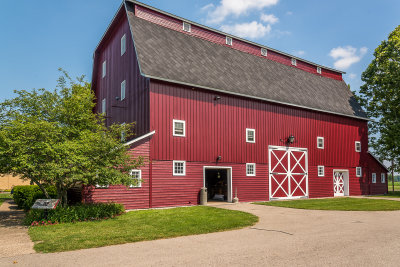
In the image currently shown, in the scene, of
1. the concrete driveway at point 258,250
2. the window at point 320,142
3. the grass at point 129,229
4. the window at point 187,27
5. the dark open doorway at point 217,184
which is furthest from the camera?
the window at point 320,142

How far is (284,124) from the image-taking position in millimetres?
22625

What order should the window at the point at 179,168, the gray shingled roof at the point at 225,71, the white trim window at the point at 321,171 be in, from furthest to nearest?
the white trim window at the point at 321,171 → the gray shingled roof at the point at 225,71 → the window at the point at 179,168

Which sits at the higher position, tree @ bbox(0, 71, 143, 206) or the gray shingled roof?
the gray shingled roof

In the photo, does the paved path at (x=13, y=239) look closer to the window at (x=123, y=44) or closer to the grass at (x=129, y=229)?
the grass at (x=129, y=229)

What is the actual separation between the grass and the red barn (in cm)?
385

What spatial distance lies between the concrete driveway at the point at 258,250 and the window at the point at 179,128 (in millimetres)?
8334

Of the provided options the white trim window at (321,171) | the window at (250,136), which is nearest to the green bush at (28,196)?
the window at (250,136)

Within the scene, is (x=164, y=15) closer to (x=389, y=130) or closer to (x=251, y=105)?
(x=251, y=105)

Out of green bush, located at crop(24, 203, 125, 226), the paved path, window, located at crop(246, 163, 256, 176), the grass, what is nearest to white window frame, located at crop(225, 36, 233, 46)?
window, located at crop(246, 163, 256, 176)

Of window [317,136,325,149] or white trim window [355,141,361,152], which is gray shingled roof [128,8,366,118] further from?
white trim window [355,141,361,152]

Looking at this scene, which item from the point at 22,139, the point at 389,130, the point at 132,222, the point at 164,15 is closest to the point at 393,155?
the point at 389,130

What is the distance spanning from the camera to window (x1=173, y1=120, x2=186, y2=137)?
17656 mm

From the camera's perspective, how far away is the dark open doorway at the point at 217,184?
71.0 ft

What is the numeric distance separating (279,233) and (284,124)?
13989 millimetres
